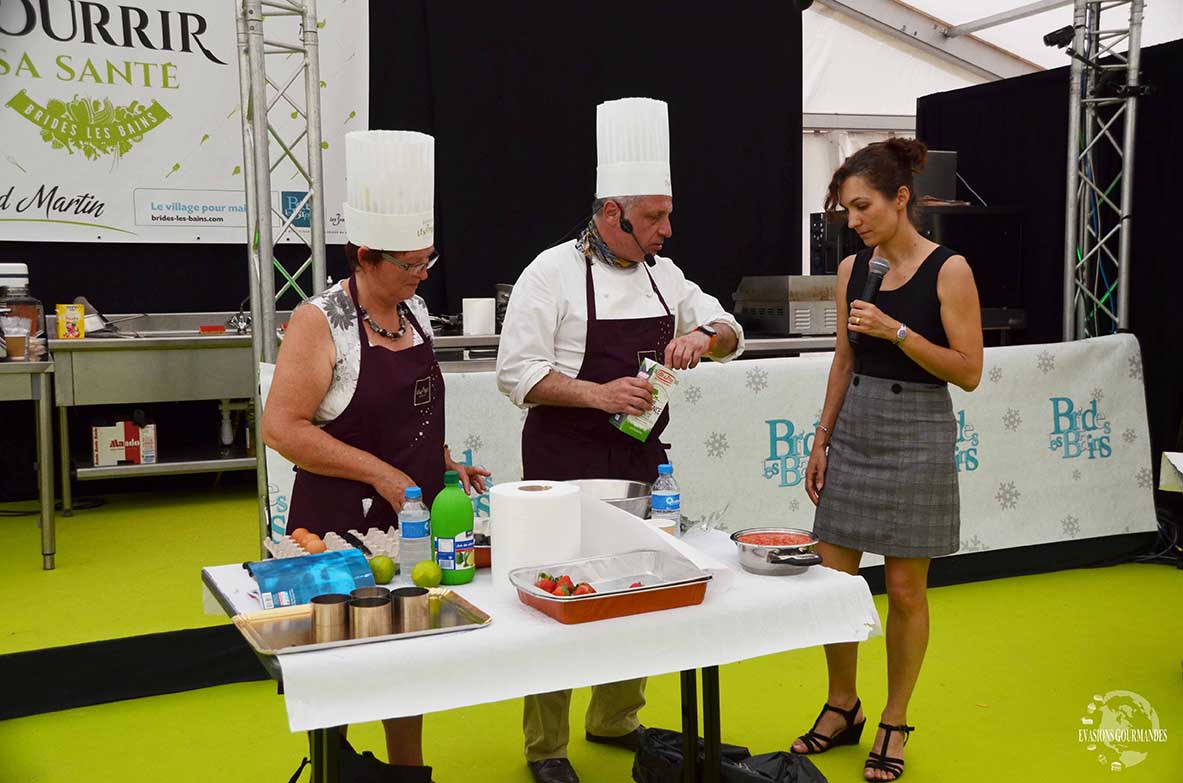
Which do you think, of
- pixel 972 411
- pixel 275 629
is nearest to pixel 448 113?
pixel 972 411

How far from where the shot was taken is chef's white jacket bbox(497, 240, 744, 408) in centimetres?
275

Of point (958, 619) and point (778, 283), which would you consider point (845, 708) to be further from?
point (778, 283)

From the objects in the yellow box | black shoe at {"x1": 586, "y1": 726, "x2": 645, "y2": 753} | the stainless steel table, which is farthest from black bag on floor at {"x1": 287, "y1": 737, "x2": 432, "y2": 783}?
the yellow box

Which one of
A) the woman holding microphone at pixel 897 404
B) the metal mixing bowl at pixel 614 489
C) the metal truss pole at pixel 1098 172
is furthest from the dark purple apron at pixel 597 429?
the metal truss pole at pixel 1098 172

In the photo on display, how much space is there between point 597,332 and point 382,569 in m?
0.98

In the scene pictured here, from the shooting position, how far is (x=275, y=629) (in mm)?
1799

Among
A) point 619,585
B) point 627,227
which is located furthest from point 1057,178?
point 619,585

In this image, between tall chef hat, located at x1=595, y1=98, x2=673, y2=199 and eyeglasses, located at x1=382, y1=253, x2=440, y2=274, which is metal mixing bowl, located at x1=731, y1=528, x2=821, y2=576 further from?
tall chef hat, located at x1=595, y1=98, x2=673, y2=199

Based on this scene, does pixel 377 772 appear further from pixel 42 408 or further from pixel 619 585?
pixel 42 408

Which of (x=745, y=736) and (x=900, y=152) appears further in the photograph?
(x=745, y=736)

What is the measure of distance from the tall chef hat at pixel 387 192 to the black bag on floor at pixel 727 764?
4.19 feet

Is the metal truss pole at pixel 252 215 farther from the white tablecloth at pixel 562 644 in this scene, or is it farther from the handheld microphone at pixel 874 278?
the handheld microphone at pixel 874 278

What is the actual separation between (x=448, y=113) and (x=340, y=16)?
0.82 metres

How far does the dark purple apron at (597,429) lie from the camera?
110 inches
